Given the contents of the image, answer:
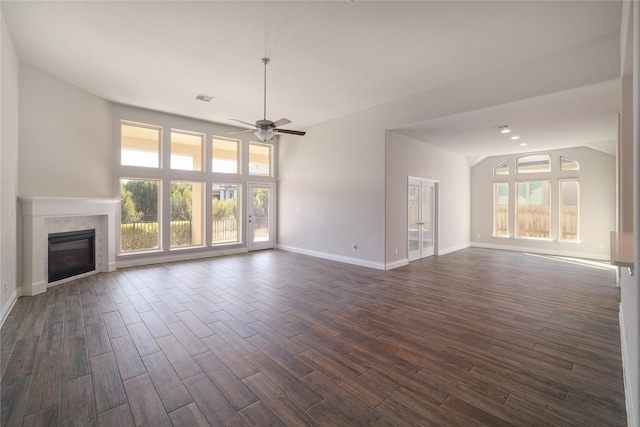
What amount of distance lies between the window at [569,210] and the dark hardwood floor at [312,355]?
3821mm

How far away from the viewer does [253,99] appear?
5.65m

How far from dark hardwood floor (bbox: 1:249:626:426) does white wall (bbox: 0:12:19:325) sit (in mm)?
390

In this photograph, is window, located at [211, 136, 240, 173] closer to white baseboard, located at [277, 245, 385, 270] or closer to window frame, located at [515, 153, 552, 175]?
white baseboard, located at [277, 245, 385, 270]

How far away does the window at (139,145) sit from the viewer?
6293mm

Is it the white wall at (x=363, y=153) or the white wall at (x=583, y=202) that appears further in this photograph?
the white wall at (x=583, y=202)

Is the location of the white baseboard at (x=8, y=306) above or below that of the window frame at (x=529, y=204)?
below

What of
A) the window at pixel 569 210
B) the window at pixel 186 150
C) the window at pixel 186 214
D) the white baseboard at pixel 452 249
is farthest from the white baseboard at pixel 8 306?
the window at pixel 569 210

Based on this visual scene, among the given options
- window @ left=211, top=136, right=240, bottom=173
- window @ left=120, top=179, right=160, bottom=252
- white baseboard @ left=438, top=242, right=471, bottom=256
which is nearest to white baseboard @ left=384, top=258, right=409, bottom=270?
white baseboard @ left=438, top=242, right=471, bottom=256

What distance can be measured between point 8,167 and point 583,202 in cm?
1178

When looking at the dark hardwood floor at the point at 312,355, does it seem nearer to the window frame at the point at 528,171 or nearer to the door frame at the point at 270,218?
the door frame at the point at 270,218

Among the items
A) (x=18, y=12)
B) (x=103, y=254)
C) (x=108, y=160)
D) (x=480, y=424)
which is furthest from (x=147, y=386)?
(x=108, y=160)

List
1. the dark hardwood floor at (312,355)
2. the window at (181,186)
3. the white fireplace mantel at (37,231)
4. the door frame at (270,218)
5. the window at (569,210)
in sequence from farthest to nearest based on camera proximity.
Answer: the door frame at (270,218) → the window at (569,210) → the window at (181,186) → the white fireplace mantel at (37,231) → the dark hardwood floor at (312,355)

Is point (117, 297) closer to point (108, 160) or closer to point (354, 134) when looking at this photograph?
point (108, 160)

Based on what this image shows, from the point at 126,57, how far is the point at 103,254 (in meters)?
3.86
